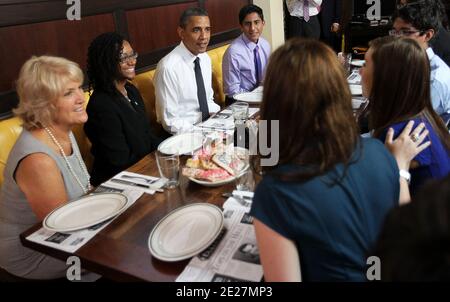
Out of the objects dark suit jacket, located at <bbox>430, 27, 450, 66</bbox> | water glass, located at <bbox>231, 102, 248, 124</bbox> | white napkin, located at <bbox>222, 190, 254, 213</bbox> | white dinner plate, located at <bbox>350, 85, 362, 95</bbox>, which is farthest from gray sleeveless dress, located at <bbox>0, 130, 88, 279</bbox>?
dark suit jacket, located at <bbox>430, 27, 450, 66</bbox>

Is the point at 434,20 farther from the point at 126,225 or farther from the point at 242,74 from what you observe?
the point at 126,225

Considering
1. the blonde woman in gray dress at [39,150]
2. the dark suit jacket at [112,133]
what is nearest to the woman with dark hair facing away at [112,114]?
the dark suit jacket at [112,133]

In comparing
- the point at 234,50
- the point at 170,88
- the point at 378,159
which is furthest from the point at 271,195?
the point at 234,50

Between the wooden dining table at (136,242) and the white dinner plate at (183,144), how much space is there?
27cm

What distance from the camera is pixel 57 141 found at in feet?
4.91

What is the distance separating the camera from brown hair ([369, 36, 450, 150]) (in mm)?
1271

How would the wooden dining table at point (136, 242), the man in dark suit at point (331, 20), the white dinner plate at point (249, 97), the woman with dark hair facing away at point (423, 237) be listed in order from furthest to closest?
1. the man in dark suit at point (331, 20)
2. the white dinner plate at point (249, 97)
3. the wooden dining table at point (136, 242)
4. the woman with dark hair facing away at point (423, 237)

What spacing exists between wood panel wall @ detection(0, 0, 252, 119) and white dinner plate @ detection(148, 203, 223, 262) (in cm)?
158

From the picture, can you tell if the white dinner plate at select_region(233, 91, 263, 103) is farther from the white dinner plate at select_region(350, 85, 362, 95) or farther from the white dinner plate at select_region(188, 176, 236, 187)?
the white dinner plate at select_region(188, 176, 236, 187)

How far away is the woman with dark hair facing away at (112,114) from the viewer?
1960 millimetres

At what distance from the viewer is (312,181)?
0.84 metres

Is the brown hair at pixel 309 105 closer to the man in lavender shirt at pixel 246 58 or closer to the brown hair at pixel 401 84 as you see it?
the brown hair at pixel 401 84

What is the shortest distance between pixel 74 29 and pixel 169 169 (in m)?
1.73
